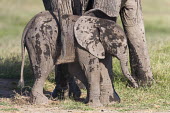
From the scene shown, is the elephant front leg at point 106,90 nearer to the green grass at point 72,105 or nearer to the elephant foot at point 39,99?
the green grass at point 72,105

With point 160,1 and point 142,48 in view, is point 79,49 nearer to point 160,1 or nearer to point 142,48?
point 142,48

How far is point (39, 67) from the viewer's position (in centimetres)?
783

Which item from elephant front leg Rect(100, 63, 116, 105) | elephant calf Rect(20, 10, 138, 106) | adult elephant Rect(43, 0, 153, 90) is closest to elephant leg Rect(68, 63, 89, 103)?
elephant calf Rect(20, 10, 138, 106)

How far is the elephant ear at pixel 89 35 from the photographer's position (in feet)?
25.0

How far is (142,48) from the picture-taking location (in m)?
9.51

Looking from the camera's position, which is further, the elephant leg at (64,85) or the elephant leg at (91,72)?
the elephant leg at (64,85)

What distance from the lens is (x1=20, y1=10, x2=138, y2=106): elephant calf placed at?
25.1 ft

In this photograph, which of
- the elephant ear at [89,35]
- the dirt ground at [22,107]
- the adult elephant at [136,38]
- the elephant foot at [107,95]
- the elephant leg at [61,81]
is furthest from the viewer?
the adult elephant at [136,38]

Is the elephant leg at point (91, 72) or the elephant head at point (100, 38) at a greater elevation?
the elephant head at point (100, 38)

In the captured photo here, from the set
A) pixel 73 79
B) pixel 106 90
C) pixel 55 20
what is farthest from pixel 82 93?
pixel 55 20

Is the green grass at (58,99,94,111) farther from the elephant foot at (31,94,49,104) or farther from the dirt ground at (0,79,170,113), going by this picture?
the elephant foot at (31,94,49,104)

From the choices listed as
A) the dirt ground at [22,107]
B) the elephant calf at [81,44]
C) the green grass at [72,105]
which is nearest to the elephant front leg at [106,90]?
the elephant calf at [81,44]

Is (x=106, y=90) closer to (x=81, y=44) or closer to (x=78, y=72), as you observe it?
(x=78, y=72)

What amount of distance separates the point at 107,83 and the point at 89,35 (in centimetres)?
77
